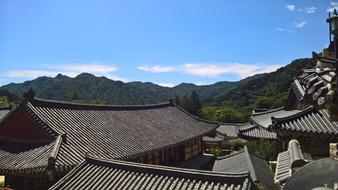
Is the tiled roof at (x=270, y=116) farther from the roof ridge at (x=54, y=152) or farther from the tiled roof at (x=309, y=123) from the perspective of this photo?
the roof ridge at (x=54, y=152)

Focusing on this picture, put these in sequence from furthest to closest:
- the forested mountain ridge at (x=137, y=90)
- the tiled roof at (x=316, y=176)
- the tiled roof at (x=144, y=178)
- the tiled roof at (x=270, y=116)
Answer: the forested mountain ridge at (x=137, y=90) → the tiled roof at (x=270, y=116) → the tiled roof at (x=144, y=178) → the tiled roof at (x=316, y=176)

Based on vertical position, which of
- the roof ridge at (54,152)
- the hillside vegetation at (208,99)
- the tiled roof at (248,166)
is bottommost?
the tiled roof at (248,166)

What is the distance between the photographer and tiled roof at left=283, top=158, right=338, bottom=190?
3.29 meters

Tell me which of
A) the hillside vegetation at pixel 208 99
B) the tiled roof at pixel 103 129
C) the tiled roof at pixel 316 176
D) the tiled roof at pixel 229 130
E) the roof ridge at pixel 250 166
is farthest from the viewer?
the hillside vegetation at pixel 208 99

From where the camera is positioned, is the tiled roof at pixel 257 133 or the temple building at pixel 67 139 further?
the tiled roof at pixel 257 133

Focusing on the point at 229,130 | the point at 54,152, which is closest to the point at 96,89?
the point at 229,130

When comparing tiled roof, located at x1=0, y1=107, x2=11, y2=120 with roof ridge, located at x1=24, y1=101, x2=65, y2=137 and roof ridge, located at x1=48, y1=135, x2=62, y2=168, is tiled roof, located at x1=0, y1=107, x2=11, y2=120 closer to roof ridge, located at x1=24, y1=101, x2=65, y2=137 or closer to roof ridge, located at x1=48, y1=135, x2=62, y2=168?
roof ridge, located at x1=24, y1=101, x2=65, y2=137

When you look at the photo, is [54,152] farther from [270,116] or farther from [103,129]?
[270,116]

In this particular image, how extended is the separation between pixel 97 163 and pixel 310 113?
833 cm

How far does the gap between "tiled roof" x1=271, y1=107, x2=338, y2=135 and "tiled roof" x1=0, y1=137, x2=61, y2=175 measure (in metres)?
9.76

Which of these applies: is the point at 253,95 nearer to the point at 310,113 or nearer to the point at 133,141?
the point at 133,141

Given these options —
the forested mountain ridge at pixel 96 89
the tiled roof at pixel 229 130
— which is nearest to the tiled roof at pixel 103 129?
the tiled roof at pixel 229 130

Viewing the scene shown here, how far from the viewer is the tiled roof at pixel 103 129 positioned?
17609mm

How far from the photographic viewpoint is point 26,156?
16906 millimetres
